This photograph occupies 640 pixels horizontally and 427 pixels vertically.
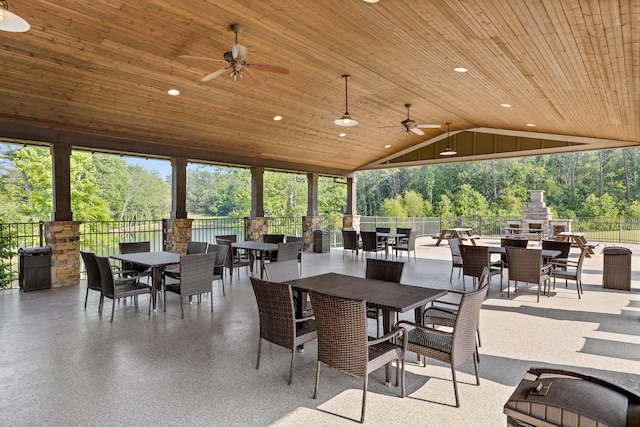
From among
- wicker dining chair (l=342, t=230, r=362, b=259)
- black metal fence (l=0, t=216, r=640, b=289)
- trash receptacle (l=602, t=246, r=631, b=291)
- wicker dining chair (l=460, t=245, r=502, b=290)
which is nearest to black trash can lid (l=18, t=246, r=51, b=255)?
black metal fence (l=0, t=216, r=640, b=289)

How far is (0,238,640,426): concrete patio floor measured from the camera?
257 cm

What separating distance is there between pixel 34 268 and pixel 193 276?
3.41 m

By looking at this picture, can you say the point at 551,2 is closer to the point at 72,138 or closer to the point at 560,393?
the point at 560,393

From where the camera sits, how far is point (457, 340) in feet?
8.84

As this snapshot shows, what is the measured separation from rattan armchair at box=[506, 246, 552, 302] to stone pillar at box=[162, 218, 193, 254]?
259 inches

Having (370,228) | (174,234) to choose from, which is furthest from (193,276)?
(370,228)

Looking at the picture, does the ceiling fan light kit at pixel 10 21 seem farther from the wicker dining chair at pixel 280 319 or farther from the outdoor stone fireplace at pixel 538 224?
the outdoor stone fireplace at pixel 538 224

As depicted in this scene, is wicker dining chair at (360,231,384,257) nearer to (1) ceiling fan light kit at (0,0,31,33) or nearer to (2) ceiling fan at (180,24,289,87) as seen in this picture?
(2) ceiling fan at (180,24,289,87)

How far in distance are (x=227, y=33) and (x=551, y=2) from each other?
3348 millimetres

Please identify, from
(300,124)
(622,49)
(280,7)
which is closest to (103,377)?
(280,7)

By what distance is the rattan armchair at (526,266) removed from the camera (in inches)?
218

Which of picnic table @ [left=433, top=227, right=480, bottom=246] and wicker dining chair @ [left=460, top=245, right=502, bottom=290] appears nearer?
wicker dining chair @ [left=460, top=245, right=502, bottom=290]

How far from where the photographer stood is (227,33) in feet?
15.0

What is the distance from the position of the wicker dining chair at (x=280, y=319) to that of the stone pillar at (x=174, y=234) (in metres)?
5.93
